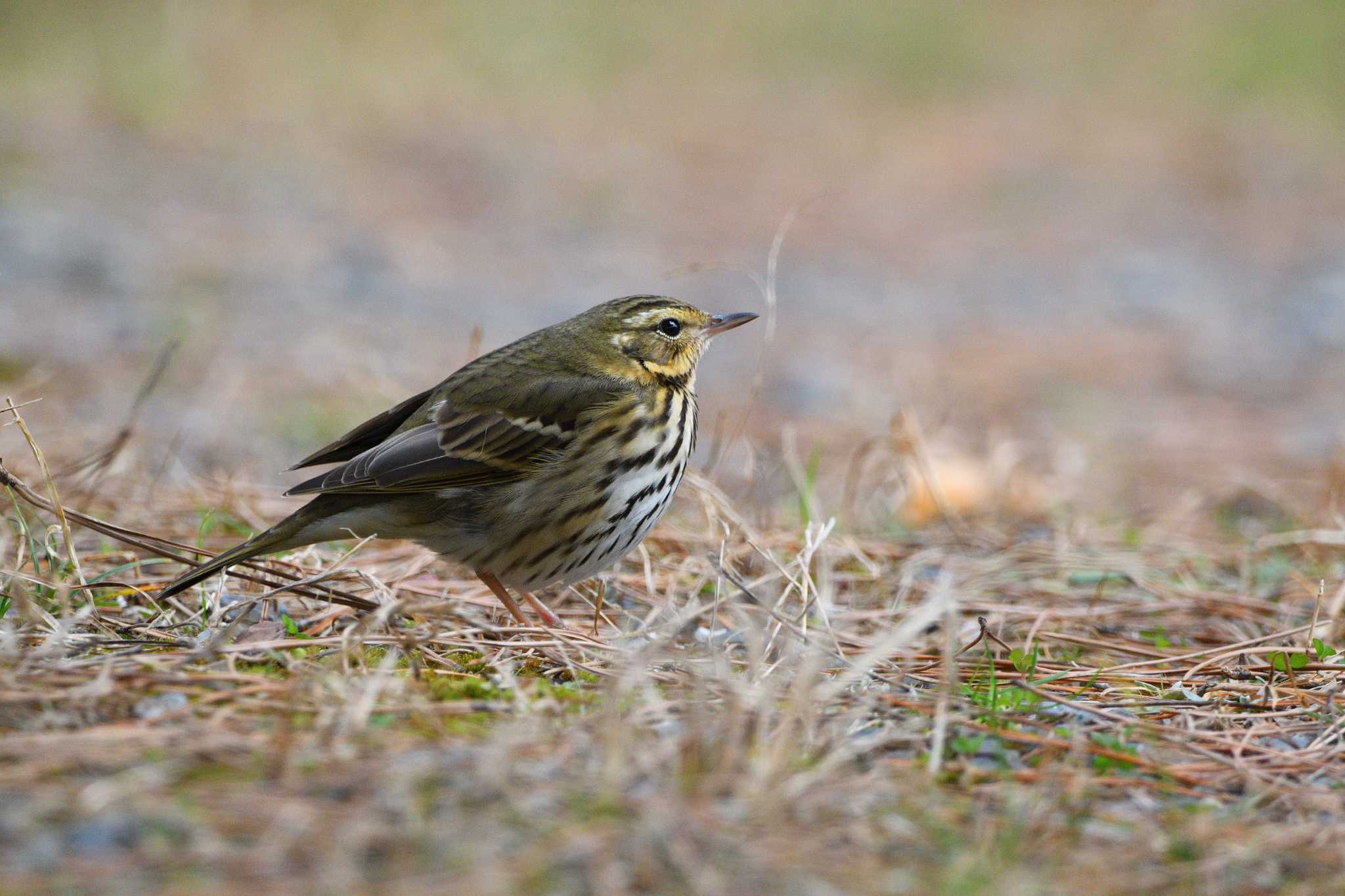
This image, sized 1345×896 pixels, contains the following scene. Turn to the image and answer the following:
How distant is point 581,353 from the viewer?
514 cm

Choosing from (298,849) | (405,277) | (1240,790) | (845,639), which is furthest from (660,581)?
(405,277)

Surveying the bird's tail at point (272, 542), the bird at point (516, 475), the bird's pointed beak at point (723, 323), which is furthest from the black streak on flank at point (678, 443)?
the bird's tail at point (272, 542)

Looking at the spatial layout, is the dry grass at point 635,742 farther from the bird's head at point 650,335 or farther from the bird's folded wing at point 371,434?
the bird's head at point 650,335

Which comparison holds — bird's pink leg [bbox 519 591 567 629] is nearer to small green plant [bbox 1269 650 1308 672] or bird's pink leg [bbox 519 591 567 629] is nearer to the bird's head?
the bird's head

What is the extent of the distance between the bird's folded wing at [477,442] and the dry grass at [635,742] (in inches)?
15.7

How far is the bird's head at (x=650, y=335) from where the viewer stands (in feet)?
17.1

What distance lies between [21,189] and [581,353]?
9.21 metres

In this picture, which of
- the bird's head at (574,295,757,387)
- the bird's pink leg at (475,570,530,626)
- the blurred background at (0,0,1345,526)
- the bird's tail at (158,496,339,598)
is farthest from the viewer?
the blurred background at (0,0,1345,526)

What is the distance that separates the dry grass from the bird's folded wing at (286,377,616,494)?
Answer: 399mm

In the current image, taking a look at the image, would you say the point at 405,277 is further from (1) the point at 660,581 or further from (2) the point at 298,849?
(2) the point at 298,849

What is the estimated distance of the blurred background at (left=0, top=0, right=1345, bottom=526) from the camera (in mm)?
9141

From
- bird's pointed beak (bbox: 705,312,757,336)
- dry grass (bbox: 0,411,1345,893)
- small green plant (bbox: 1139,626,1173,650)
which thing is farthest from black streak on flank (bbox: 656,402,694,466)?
small green plant (bbox: 1139,626,1173,650)

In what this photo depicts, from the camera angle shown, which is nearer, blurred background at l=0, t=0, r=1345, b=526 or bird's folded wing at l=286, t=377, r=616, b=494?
bird's folded wing at l=286, t=377, r=616, b=494

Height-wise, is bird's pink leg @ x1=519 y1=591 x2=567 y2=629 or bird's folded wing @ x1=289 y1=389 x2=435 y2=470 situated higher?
bird's folded wing @ x1=289 y1=389 x2=435 y2=470
